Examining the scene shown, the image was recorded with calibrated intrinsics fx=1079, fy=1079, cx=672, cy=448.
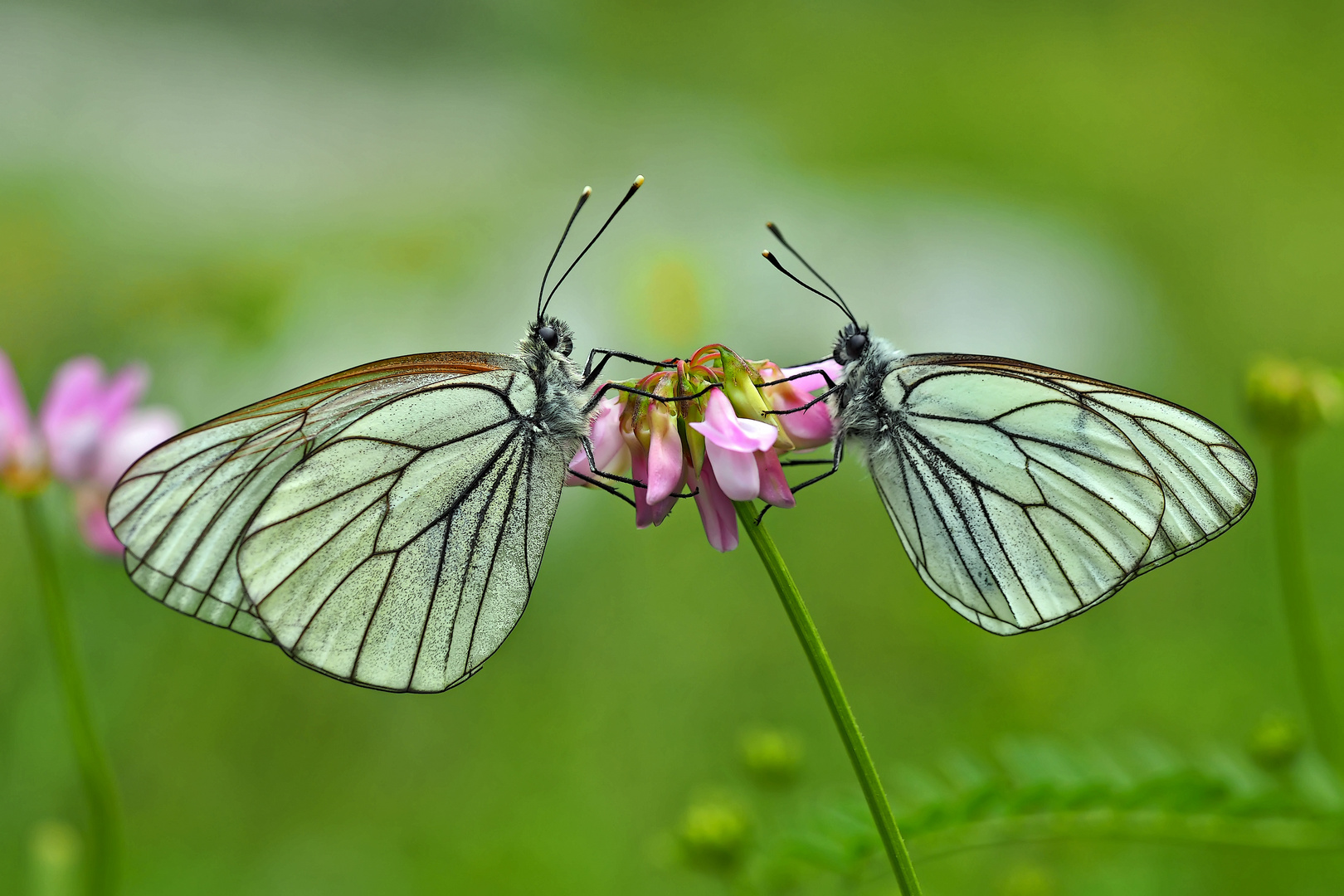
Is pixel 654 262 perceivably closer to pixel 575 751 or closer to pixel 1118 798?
pixel 575 751

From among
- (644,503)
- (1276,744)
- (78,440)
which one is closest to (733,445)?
(644,503)

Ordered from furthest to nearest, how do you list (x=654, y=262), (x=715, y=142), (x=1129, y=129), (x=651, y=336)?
(x=715, y=142)
(x=1129, y=129)
(x=654, y=262)
(x=651, y=336)

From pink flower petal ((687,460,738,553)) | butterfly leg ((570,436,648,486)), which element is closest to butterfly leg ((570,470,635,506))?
butterfly leg ((570,436,648,486))

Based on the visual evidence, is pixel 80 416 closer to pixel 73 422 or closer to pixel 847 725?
pixel 73 422

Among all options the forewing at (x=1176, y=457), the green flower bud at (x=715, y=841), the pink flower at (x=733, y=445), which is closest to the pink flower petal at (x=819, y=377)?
the forewing at (x=1176, y=457)

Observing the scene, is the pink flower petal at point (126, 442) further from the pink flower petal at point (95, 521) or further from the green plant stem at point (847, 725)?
the green plant stem at point (847, 725)

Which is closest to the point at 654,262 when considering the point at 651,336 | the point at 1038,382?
the point at 651,336

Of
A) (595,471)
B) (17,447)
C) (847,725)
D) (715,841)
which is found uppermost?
(17,447)
